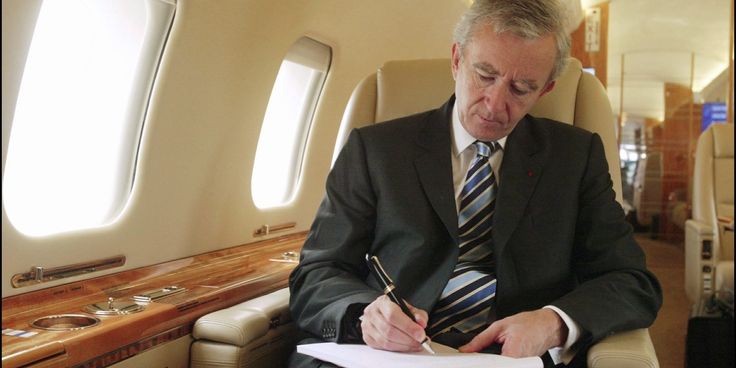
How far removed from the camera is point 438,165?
7.07ft

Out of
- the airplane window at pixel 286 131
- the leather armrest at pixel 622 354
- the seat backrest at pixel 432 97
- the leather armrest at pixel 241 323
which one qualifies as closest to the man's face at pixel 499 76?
the seat backrest at pixel 432 97

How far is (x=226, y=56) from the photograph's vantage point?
326cm

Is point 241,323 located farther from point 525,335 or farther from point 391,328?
point 525,335

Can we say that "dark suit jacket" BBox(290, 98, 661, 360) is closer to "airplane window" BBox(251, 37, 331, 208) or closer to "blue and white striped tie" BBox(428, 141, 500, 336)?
"blue and white striped tie" BBox(428, 141, 500, 336)

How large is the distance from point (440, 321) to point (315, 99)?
2.76 metres

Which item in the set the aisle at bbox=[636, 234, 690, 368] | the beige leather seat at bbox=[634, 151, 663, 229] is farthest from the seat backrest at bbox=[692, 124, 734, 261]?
the beige leather seat at bbox=[634, 151, 663, 229]

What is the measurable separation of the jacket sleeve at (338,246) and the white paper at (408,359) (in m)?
0.17

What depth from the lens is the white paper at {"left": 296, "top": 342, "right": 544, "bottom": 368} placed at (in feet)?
5.38

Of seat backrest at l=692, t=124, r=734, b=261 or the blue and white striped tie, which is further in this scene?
seat backrest at l=692, t=124, r=734, b=261

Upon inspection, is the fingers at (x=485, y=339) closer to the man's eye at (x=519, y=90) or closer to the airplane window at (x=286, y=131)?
the man's eye at (x=519, y=90)

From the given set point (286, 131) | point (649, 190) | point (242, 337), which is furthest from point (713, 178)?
point (649, 190)

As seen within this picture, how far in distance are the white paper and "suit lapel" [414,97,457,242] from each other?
41cm

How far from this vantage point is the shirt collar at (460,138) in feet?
7.25

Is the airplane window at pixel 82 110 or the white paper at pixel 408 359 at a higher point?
the airplane window at pixel 82 110
